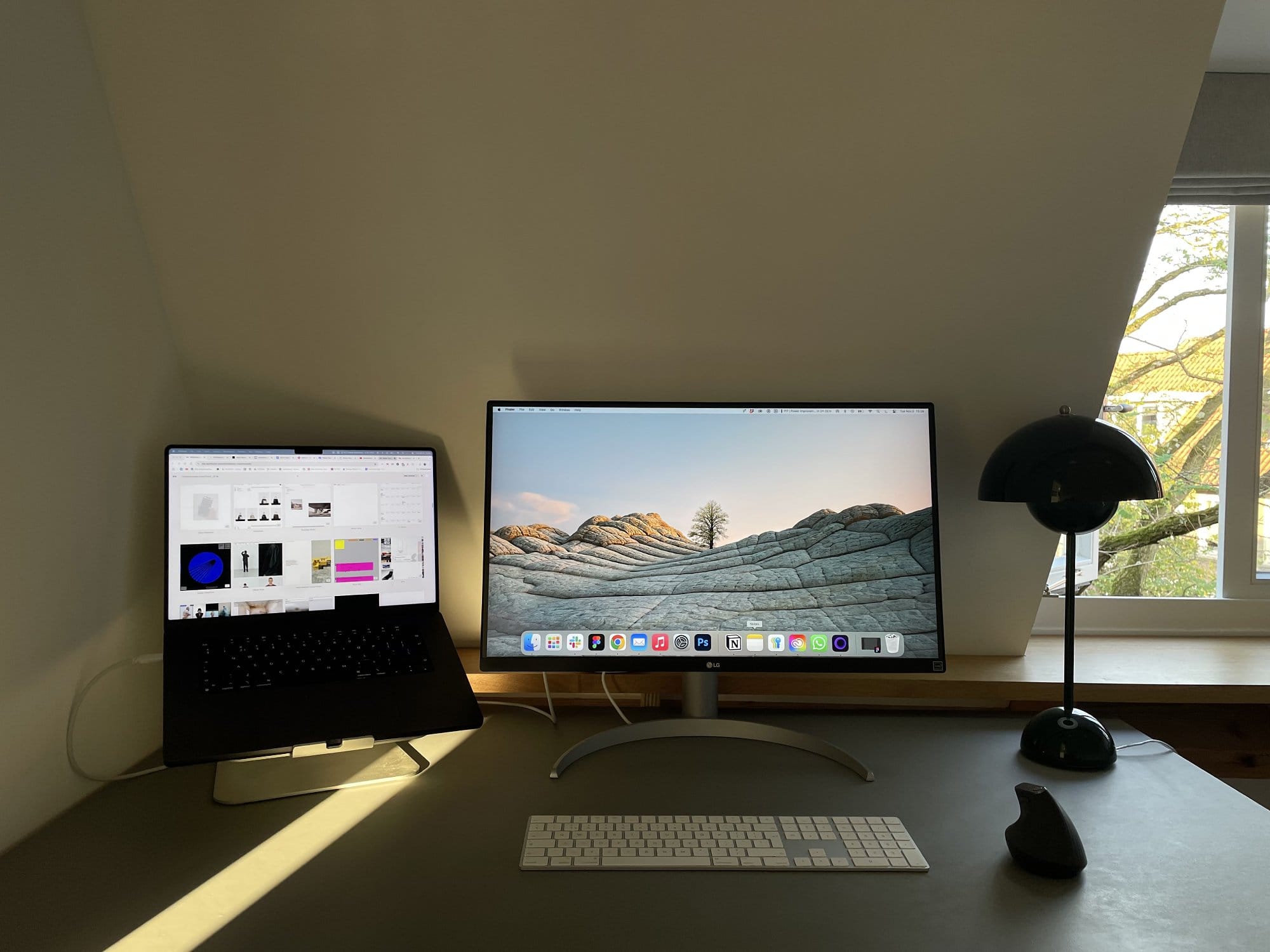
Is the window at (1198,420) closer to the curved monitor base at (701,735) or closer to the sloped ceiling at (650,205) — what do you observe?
the sloped ceiling at (650,205)

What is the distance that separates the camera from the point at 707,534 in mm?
1243

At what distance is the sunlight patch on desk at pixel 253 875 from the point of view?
797 millimetres

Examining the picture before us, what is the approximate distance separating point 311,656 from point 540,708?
15.8 inches

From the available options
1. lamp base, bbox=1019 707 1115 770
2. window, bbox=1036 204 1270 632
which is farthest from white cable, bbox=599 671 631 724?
window, bbox=1036 204 1270 632

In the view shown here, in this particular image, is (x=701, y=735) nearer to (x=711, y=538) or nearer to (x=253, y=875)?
(x=711, y=538)

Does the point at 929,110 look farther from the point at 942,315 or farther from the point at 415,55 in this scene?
the point at 415,55

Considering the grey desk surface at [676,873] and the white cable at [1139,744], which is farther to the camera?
the white cable at [1139,744]

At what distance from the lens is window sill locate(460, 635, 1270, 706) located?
1388mm

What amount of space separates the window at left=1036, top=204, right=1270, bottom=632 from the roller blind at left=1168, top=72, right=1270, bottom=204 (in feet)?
0.57

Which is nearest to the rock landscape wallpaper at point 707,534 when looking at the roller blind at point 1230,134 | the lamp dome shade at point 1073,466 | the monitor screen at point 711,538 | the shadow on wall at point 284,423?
the monitor screen at point 711,538

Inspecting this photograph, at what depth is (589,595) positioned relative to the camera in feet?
4.04

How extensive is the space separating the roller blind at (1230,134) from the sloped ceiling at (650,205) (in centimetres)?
47

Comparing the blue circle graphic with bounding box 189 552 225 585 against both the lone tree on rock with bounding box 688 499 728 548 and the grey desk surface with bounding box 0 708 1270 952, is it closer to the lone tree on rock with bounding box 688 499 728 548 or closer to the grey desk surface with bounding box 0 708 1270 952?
the grey desk surface with bounding box 0 708 1270 952

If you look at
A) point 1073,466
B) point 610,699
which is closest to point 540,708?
point 610,699
